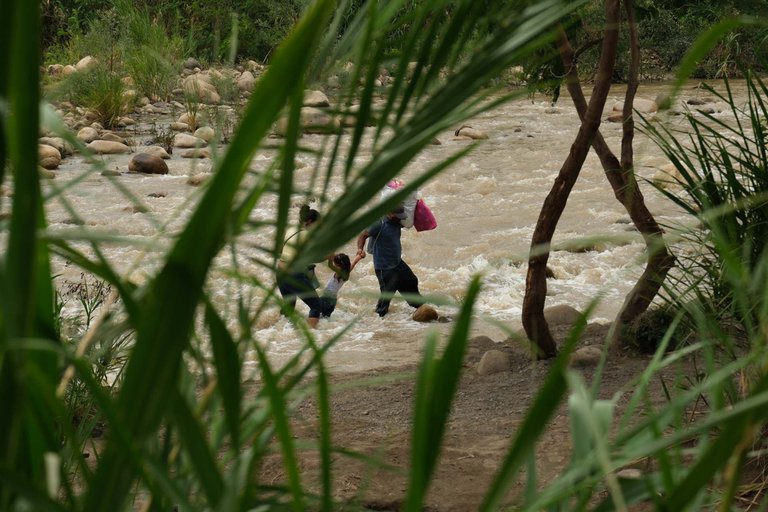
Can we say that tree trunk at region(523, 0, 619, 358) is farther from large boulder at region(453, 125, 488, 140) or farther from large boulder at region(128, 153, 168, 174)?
large boulder at region(453, 125, 488, 140)

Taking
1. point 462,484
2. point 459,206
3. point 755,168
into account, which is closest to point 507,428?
point 462,484

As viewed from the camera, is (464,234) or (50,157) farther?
(50,157)

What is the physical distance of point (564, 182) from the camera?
5297mm

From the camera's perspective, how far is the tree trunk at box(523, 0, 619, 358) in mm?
5082

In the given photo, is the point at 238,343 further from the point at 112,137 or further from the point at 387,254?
the point at 112,137

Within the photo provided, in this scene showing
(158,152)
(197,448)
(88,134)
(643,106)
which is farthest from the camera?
(643,106)

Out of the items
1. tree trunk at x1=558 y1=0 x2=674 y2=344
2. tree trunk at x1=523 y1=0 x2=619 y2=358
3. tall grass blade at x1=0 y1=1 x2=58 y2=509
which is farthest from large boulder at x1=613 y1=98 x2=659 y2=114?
tall grass blade at x1=0 y1=1 x2=58 y2=509

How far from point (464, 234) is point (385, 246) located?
2950 mm

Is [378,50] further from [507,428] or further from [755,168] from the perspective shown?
[507,428]

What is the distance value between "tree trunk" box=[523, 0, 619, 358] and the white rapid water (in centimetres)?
58

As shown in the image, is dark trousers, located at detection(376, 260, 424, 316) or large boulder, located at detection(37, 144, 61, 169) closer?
dark trousers, located at detection(376, 260, 424, 316)

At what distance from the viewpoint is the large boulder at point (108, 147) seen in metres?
14.5

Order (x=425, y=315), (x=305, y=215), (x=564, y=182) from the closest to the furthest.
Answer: (x=305, y=215) < (x=564, y=182) < (x=425, y=315)

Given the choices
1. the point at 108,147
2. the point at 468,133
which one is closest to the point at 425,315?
the point at 468,133
